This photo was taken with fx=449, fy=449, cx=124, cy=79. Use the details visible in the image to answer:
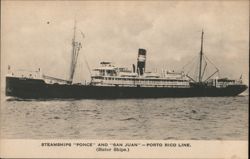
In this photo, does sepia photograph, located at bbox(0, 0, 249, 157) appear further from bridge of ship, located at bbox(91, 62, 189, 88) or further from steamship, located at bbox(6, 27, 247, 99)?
bridge of ship, located at bbox(91, 62, 189, 88)

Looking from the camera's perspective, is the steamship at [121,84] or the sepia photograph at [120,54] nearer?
the sepia photograph at [120,54]

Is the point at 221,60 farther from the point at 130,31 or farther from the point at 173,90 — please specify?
the point at 173,90

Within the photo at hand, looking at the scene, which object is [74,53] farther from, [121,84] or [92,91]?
[121,84]

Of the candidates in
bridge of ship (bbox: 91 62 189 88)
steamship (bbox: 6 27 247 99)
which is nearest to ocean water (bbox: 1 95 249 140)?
steamship (bbox: 6 27 247 99)

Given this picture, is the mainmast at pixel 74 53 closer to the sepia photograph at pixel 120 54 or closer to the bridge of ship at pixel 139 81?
the sepia photograph at pixel 120 54

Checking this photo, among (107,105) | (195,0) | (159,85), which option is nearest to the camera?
(195,0)

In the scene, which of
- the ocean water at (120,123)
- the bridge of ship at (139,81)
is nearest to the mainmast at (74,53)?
the ocean water at (120,123)

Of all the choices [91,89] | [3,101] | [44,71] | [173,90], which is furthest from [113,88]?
[3,101]
